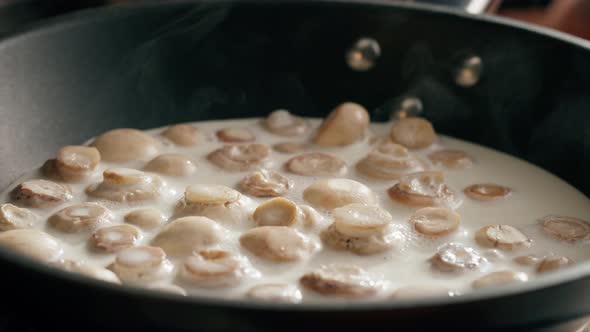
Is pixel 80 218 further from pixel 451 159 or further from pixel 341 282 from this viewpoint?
pixel 451 159

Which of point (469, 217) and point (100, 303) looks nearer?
point (100, 303)

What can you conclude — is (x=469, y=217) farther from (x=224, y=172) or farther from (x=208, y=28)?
(x=208, y=28)

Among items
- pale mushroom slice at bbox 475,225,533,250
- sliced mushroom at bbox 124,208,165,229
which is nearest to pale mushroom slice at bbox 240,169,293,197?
sliced mushroom at bbox 124,208,165,229

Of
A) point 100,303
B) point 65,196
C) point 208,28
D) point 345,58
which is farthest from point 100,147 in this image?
point 100,303

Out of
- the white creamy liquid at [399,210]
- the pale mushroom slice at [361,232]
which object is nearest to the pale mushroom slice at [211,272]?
the white creamy liquid at [399,210]

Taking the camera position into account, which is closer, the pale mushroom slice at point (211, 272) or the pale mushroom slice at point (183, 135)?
the pale mushroom slice at point (211, 272)

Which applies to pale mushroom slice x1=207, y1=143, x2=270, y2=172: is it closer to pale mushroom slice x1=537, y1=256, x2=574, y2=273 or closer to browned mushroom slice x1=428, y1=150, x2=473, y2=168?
browned mushroom slice x1=428, y1=150, x2=473, y2=168

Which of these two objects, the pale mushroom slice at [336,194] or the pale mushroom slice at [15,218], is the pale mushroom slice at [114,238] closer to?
the pale mushroom slice at [15,218]
